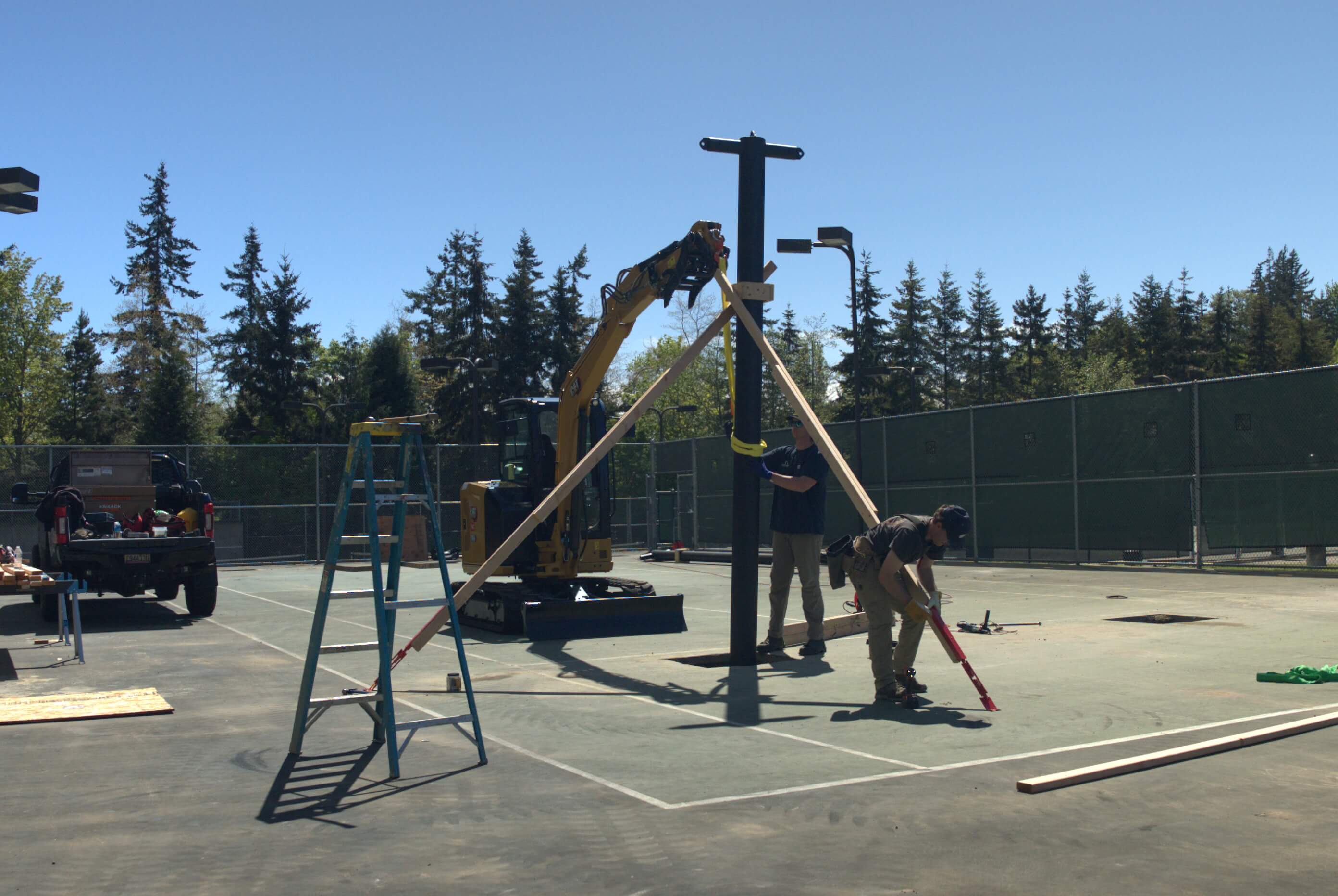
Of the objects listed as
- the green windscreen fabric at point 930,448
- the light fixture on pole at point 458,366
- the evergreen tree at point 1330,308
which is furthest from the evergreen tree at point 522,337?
the evergreen tree at point 1330,308

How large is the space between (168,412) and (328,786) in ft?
165

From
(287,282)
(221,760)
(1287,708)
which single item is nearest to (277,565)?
(221,760)

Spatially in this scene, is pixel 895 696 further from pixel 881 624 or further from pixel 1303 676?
pixel 1303 676

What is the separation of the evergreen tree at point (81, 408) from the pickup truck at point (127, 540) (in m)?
45.1

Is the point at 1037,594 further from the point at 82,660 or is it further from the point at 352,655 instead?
the point at 82,660

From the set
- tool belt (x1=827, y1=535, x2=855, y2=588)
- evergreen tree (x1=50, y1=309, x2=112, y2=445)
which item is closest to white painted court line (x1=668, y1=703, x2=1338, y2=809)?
tool belt (x1=827, y1=535, x2=855, y2=588)

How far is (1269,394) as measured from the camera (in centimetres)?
1895

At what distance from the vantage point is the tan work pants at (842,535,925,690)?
26.2 feet

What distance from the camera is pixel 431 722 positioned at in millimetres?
6621

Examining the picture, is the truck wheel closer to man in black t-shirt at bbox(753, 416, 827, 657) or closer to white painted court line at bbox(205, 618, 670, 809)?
white painted court line at bbox(205, 618, 670, 809)

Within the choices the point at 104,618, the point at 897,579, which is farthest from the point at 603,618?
the point at 104,618

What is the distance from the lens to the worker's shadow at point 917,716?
7.29 m

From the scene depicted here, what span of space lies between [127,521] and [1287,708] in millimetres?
14885

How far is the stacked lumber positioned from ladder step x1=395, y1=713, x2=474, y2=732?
5833 millimetres
